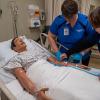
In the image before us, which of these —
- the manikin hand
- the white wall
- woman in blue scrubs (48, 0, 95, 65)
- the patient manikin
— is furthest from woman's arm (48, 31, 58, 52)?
the white wall

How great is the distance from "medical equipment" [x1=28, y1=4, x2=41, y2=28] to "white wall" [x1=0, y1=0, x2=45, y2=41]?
0.23ft

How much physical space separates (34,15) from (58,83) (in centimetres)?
190

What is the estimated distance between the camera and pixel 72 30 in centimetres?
221

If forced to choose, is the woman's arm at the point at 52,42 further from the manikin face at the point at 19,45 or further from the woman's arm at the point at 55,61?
the manikin face at the point at 19,45

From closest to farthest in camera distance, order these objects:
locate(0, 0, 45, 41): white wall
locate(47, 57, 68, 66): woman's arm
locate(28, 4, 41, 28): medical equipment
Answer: locate(47, 57, 68, 66): woman's arm
locate(0, 0, 45, 41): white wall
locate(28, 4, 41, 28): medical equipment

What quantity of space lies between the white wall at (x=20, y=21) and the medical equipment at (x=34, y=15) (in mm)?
69

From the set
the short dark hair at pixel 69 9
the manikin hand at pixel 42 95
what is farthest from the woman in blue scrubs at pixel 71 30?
the manikin hand at pixel 42 95

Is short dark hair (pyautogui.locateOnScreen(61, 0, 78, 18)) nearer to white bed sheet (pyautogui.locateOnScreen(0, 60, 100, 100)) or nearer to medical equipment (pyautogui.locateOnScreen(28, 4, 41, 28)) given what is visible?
white bed sheet (pyautogui.locateOnScreen(0, 60, 100, 100))

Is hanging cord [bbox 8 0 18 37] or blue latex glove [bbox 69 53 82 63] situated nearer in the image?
blue latex glove [bbox 69 53 82 63]

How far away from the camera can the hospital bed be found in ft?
5.10

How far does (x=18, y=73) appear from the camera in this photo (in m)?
2.11

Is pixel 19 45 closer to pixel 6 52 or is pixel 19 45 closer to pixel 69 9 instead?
pixel 6 52

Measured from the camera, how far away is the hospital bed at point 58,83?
156 cm

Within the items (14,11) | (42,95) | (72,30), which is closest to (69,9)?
(72,30)
